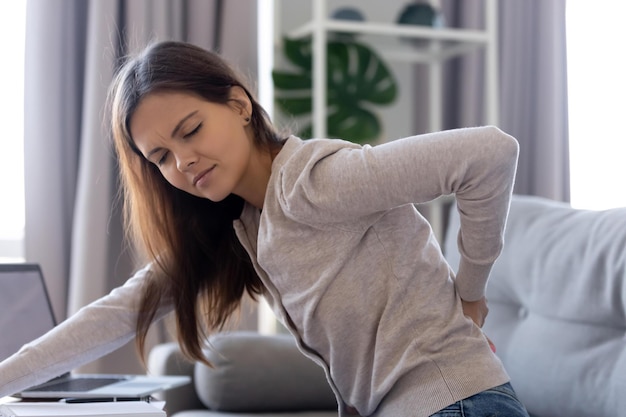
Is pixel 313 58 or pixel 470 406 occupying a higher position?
pixel 313 58

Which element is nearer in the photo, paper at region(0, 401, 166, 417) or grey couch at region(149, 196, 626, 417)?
paper at region(0, 401, 166, 417)

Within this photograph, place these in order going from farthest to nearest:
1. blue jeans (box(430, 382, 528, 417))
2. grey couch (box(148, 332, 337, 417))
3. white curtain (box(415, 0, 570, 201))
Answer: white curtain (box(415, 0, 570, 201))
grey couch (box(148, 332, 337, 417))
blue jeans (box(430, 382, 528, 417))

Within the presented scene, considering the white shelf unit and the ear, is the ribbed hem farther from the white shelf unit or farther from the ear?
the white shelf unit

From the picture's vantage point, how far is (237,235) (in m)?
1.31

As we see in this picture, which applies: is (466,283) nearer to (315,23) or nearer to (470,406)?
(470,406)

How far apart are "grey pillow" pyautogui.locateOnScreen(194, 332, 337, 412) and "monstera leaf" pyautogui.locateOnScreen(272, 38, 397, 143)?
108cm

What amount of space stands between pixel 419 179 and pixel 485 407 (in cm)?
32

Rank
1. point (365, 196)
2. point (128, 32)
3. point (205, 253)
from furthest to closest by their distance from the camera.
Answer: point (128, 32)
point (205, 253)
point (365, 196)

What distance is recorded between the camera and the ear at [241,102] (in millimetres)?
1250

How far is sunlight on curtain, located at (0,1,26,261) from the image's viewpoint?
2469mm

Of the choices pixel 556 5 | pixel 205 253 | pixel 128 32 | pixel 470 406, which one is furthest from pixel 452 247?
pixel 556 5

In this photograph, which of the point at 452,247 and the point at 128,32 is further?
the point at 128,32

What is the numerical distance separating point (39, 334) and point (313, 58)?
147cm

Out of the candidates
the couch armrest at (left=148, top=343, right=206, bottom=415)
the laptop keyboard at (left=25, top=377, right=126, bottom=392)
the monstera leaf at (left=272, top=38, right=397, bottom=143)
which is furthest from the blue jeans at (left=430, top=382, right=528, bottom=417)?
the monstera leaf at (left=272, top=38, right=397, bottom=143)
